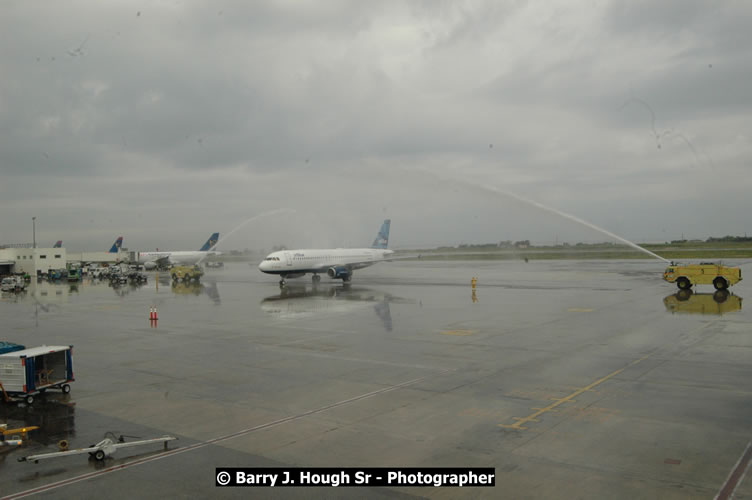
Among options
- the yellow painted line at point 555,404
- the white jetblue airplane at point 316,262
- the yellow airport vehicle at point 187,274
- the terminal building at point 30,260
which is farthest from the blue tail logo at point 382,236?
the terminal building at point 30,260

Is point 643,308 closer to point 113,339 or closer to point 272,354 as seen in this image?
point 272,354

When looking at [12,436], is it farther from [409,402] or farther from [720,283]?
[720,283]

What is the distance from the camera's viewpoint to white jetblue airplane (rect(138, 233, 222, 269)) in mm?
120469

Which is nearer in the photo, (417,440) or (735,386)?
(417,440)

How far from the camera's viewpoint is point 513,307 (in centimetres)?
3841

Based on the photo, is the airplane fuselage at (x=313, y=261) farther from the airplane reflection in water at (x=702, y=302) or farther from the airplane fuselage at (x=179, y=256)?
the airplane fuselage at (x=179, y=256)

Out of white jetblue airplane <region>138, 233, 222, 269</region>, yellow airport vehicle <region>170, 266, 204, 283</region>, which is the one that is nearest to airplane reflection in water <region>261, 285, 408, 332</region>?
yellow airport vehicle <region>170, 266, 204, 283</region>

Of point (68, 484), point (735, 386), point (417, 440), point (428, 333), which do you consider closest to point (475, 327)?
point (428, 333)

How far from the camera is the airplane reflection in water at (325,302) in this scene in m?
36.4

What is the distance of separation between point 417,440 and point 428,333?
15.4 m

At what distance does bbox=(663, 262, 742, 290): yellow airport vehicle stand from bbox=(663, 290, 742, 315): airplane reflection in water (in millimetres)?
785

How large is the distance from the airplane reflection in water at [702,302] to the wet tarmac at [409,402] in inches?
42.1

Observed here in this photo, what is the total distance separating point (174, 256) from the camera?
402 feet

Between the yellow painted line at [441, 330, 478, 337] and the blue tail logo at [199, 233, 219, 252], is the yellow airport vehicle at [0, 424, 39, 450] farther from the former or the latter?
the blue tail logo at [199, 233, 219, 252]
